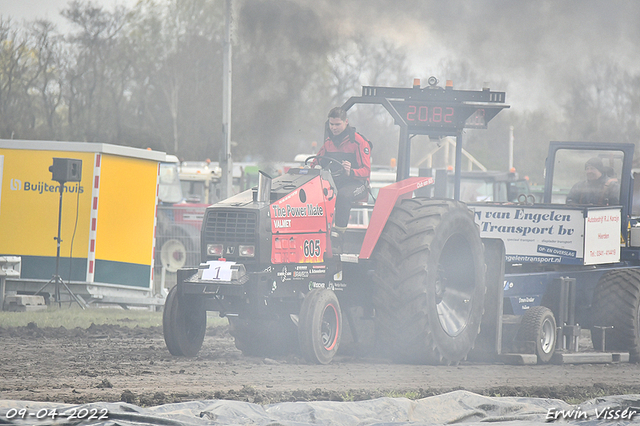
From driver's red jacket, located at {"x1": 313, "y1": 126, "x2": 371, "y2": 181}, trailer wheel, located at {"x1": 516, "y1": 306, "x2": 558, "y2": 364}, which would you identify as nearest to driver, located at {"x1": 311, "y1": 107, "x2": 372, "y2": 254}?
driver's red jacket, located at {"x1": 313, "y1": 126, "x2": 371, "y2": 181}

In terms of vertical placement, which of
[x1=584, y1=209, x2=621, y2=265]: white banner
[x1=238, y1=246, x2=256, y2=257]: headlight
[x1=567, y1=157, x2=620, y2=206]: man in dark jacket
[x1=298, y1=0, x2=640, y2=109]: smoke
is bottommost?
[x1=238, y1=246, x2=256, y2=257]: headlight

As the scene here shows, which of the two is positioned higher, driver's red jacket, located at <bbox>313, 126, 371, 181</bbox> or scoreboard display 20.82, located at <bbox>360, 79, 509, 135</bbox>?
→ scoreboard display 20.82, located at <bbox>360, 79, 509, 135</bbox>

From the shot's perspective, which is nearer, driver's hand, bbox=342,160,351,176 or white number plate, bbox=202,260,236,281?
white number plate, bbox=202,260,236,281

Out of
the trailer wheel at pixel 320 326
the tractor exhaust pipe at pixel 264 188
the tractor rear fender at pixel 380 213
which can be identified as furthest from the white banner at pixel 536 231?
the tractor exhaust pipe at pixel 264 188

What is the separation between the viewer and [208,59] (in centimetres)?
1727

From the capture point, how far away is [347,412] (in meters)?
5.14

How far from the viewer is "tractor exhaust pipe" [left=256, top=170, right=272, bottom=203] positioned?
23.9 feet

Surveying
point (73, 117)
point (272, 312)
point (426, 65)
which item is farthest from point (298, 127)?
point (73, 117)

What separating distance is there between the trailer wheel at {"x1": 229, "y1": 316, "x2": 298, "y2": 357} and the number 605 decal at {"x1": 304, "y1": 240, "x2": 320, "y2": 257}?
33.2 inches

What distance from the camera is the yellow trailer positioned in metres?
12.6

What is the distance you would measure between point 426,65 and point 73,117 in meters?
17.2

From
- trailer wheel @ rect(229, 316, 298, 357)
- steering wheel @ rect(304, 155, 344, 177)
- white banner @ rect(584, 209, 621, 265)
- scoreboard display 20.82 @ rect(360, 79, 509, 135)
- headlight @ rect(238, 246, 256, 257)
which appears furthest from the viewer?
white banner @ rect(584, 209, 621, 265)

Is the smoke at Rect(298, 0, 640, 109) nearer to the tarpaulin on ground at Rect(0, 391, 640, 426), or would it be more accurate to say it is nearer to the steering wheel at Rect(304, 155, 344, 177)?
the steering wheel at Rect(304, 155, 344, 177)

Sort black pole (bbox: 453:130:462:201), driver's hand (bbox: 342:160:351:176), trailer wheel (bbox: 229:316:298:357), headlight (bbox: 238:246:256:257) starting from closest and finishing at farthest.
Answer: headlight (bbox: 238:246:256:257), driver's hand (bbox: 342:160:351:176), trailer wheel (bbox: 229:316:298:357), black pole (bbox: 453:130:462:201)
